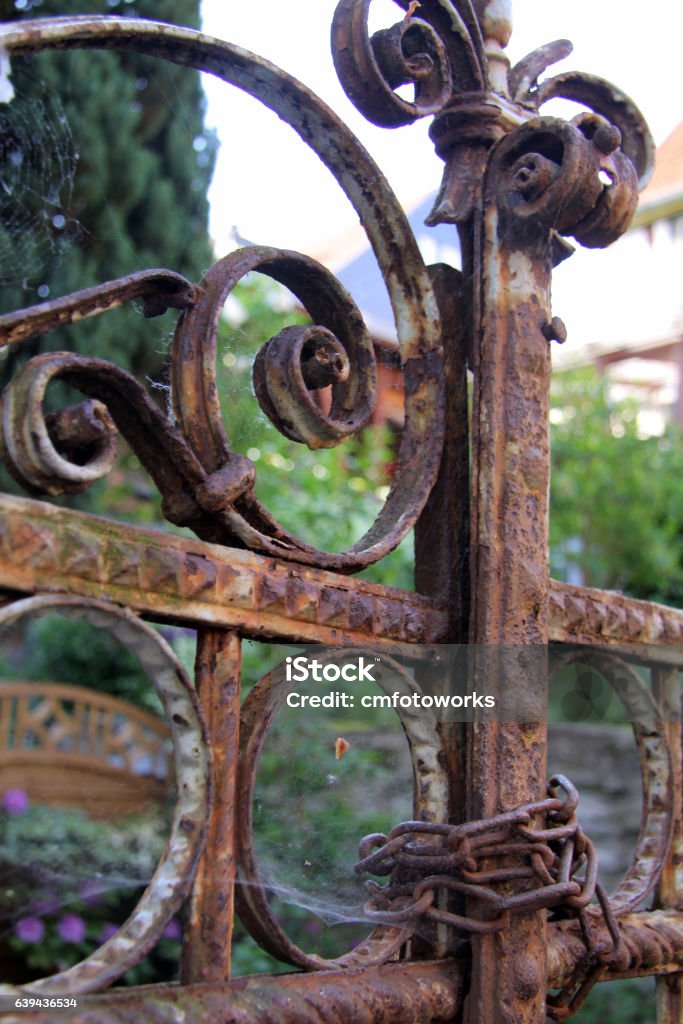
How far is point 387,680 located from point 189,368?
39 cm

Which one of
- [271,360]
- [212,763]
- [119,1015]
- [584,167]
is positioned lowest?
[119,1015]

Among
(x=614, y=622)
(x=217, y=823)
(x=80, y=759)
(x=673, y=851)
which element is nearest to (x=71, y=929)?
(x=80, y=759)

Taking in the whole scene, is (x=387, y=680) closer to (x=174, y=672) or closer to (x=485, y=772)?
(x=485, y=772)

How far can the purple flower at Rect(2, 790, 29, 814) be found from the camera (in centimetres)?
409

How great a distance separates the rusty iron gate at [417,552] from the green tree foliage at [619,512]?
18.1 feet

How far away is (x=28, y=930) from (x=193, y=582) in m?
3.01

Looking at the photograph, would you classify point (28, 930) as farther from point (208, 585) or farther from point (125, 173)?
point (125, 173)

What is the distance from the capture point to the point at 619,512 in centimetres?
685

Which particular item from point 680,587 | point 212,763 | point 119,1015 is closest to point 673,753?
point 212,763

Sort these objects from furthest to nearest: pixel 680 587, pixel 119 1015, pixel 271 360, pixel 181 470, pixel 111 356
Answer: pixel 680 587, pixel 111 356, pixel 271 360, pixel 181 470, pixel 119 1015

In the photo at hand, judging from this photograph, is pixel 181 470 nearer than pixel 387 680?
Yes

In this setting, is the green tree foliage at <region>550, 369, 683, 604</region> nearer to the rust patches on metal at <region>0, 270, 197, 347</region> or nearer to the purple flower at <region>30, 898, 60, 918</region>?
the purple flower at <region>30, 898, 60, 918</region>

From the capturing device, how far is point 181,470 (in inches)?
35.5

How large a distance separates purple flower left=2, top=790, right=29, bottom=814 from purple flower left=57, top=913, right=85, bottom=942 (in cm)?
66
